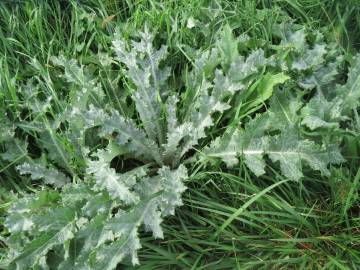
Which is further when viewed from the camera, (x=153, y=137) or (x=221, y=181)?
(x=153, y=137)

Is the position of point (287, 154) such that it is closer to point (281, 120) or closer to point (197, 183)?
point (281, 120)

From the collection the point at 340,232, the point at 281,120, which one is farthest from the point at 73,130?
the point at 340,232

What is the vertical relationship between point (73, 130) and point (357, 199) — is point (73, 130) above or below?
above

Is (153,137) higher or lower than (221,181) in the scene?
higher
